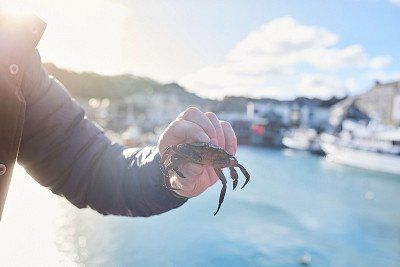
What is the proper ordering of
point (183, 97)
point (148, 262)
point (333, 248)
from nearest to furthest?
point (148, 262) < point (333, 248) < point (183, 97)

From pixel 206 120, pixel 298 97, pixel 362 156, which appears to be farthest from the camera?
pixel 298 97

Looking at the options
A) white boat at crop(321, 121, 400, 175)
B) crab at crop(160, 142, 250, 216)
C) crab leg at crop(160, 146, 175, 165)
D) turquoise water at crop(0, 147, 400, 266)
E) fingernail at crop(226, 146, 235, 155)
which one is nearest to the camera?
crab at crop(160, 142, 250, 216)

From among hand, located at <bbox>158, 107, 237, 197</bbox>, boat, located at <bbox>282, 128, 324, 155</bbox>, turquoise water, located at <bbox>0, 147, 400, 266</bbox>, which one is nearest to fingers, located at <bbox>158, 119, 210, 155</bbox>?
hand, located at <bbox>158, 107, 237, 197</bbox>

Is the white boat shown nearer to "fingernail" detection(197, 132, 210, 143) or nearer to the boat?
the boat

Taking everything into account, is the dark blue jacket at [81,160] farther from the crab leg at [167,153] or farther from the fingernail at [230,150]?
the fingernail at [230,150]

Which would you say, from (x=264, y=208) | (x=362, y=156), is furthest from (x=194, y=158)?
(x=362, y=156)

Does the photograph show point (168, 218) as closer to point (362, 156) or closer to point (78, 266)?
point (78, 266)

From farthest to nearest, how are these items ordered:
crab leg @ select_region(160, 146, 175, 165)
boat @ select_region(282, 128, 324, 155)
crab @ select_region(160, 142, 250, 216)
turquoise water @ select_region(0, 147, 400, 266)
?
boat @ select_region(282, 128, 324, 155) < turquoise water @ select_region(0, 147, 400, 266) < crab leg @ select_region(160, 146, 175, 165) < crab @ select_region(160, 142, 250, 216)
